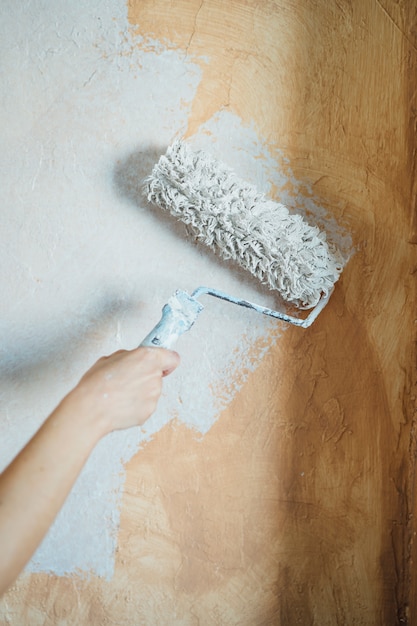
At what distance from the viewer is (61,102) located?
96 cm

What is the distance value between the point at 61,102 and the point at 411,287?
0.64 metres

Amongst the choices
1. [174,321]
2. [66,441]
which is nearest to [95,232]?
[174,321]

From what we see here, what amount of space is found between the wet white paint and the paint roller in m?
0.07

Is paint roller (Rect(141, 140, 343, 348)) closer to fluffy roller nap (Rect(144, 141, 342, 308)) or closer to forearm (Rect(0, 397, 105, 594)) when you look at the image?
fluffy roller nap (Rect(144, 141, 342, 308))

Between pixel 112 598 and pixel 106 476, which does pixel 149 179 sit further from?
pixel 112 598

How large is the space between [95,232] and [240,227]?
0.80ft

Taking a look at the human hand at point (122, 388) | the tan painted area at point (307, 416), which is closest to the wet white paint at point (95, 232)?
the tan painted area at point (307, 416)

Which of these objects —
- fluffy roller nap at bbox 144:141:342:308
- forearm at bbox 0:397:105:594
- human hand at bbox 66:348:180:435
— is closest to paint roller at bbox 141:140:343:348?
fluffy roller nap at bbox 144:141:342:308

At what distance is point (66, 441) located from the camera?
67 centimetres

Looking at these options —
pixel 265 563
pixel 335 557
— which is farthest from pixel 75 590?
pixel 335 557

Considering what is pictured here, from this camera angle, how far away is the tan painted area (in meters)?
0.95

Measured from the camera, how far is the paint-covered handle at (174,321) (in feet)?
2.70

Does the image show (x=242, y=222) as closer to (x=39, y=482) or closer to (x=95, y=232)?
(x=95, y=232)

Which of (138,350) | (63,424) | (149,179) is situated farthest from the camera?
(149,179)
